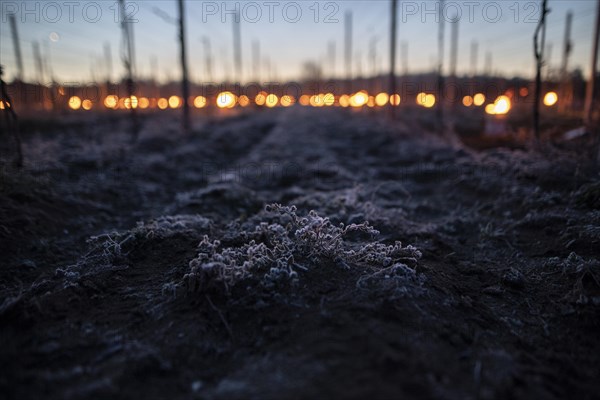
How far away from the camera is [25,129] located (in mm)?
20531

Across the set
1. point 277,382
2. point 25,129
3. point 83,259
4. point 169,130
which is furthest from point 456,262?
point 25,129

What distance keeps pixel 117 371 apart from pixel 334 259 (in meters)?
2.25

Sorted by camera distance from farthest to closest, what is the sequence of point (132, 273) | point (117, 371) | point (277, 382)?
point (132, 273) < point (117, 371) < point (277, 382)

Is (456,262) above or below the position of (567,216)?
below

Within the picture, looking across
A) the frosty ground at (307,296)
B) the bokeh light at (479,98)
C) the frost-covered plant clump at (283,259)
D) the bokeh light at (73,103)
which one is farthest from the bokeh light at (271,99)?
A: the frost-covered plant clump at (283,259)

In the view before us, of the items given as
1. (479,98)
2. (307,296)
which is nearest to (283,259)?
(307,296)

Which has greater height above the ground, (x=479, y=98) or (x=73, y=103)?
(x=479, y=98)

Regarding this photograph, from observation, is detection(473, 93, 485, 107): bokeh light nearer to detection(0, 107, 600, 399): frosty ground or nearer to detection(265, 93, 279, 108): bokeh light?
detection(265, 93, 279, 108): bokeh light

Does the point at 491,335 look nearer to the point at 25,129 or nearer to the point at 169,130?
the point at 169,130

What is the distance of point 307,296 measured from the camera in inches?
133

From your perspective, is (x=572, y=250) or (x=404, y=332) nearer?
(x=404, y=332)

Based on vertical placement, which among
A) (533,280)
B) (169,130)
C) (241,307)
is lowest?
(533,280)

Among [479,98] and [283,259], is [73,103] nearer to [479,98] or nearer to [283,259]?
[283,259]

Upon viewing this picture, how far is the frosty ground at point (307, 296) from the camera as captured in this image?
252cm
